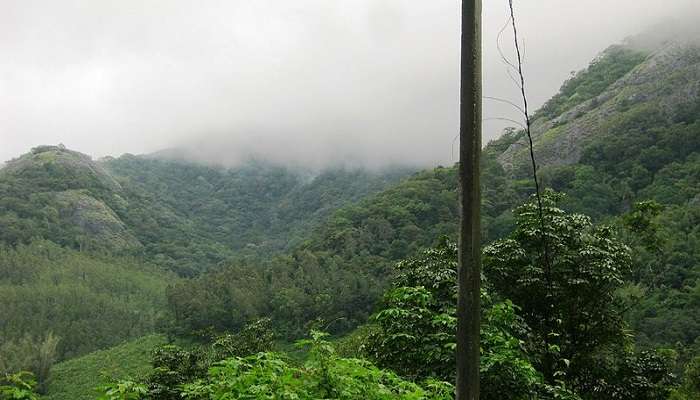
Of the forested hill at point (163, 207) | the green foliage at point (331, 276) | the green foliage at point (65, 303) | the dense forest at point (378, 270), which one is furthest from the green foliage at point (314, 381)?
the forested hill at point (163, 207)

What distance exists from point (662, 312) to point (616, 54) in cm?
10714

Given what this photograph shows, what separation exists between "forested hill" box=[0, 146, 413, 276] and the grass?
168ft

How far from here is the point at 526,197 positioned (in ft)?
184

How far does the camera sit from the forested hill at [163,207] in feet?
401

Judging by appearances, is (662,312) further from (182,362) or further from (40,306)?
(40,306)

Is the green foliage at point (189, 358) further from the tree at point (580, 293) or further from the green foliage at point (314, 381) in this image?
the green foliage at point (314, 381)

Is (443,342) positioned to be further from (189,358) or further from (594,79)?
(594,79)

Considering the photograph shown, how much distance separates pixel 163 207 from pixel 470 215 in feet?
546

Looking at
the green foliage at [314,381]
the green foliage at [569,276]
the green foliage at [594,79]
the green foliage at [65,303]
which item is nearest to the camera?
the green foliage at [314,381]

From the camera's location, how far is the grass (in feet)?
198

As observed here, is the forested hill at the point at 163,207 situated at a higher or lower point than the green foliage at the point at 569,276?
higher

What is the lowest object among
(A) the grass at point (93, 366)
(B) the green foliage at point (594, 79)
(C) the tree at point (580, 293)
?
(A) the grass at point (93, 366)

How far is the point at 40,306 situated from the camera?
8562 centimetres

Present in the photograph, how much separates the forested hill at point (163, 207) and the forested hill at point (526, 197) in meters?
53.5
